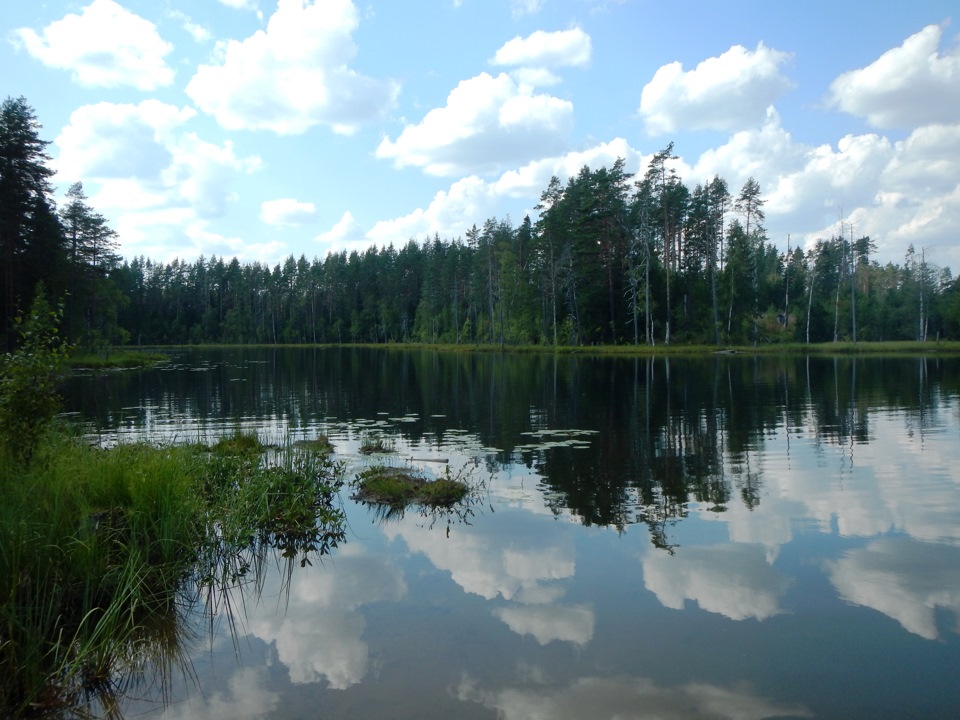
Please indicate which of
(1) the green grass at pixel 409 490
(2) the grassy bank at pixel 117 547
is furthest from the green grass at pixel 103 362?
(2) the grassy bank at pixel 117 547

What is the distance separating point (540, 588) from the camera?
29.0 feet

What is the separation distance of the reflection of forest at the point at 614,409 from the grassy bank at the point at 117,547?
5.29m

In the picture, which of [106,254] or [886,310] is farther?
[886,310]

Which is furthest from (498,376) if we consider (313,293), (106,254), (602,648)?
(313,293)

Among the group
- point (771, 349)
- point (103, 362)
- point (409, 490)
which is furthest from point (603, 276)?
point (409, 490)

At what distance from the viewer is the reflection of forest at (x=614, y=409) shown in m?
14.5

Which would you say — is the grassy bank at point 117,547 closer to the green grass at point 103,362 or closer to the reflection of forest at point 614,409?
the reflection of forest at point 614,409

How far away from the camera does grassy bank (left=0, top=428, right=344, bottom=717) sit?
6.17 meters

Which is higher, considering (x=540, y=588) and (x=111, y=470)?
(x=111, y=470)

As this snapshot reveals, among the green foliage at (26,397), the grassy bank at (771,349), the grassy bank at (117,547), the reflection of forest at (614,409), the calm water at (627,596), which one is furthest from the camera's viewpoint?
the grassy bank at (771,349)

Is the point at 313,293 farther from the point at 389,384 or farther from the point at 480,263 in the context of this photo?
the point at 389,384

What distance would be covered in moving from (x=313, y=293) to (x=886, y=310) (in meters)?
105

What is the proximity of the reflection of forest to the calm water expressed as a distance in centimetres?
18

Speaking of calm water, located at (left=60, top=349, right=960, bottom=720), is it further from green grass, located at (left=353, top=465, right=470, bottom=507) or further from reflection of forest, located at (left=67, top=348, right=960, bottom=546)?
green grass, located at (left=353, top=465, right=470, bottom=507)
